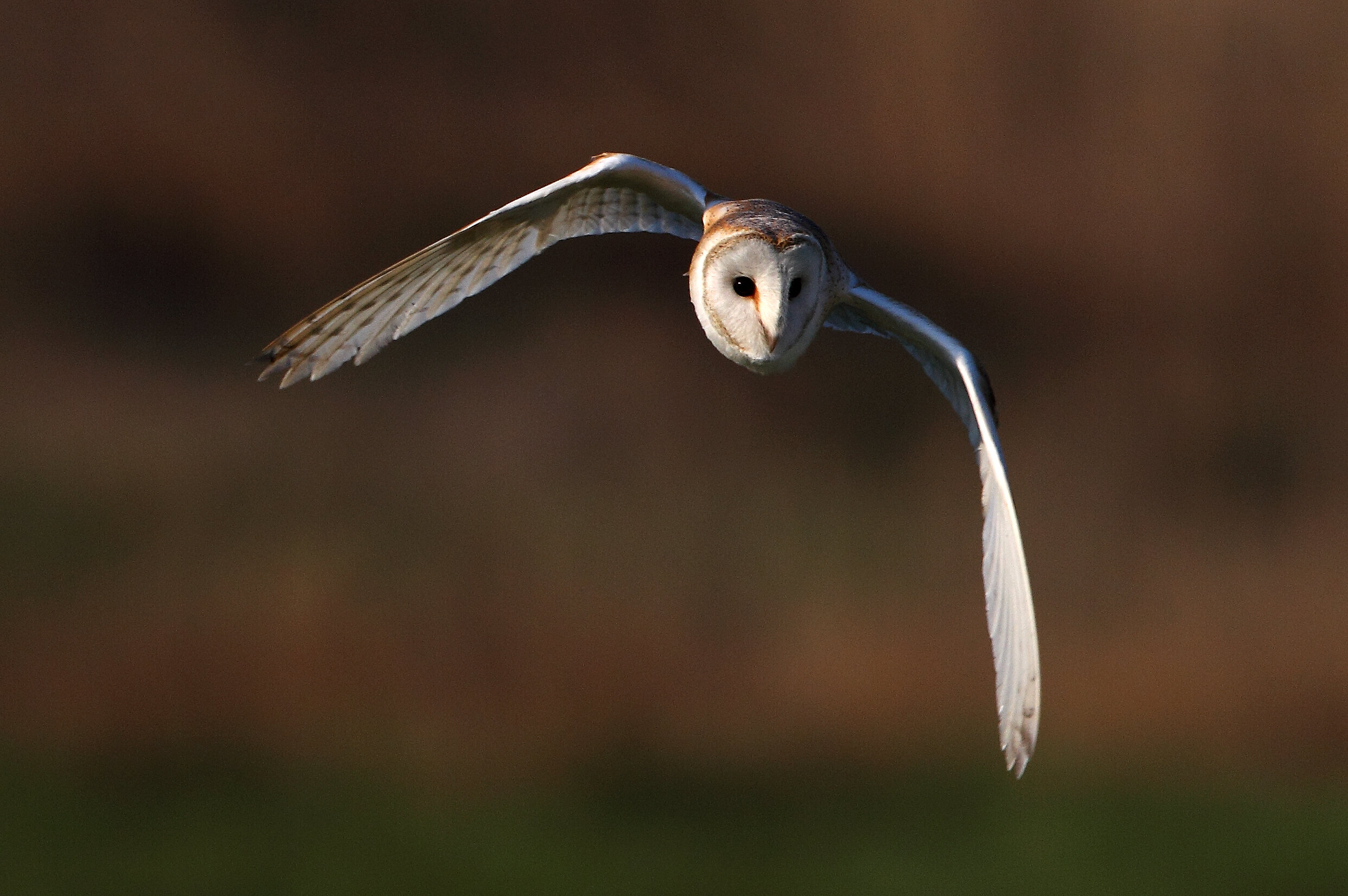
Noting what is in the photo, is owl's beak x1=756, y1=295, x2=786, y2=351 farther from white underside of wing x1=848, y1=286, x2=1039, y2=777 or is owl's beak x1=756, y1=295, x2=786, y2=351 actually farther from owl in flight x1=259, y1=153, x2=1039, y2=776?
white underside of wing x1=848, y1=286, x2=1039, y2=777

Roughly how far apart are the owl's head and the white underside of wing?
0.24 meters

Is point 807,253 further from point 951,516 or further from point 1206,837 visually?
point 1206,837

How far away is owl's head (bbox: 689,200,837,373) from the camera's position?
2229 millimetres

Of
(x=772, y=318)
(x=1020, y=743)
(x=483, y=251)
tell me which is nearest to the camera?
(x=1020, y=743)

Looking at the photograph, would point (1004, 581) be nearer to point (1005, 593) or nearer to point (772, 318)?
point (1005, 593)

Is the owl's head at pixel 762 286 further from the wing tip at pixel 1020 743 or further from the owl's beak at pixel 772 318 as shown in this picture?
the wing tip at pixel 1020 743

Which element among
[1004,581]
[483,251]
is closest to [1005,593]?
[1004,581]

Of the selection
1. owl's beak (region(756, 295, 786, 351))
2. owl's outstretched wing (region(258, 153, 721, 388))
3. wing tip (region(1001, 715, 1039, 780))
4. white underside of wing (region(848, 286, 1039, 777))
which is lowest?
wing tip (region(1001, 715, 1039, 780))

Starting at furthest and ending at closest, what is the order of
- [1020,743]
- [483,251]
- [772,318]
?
[483,251], [772,318], [1020,743]

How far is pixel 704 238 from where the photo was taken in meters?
2.37

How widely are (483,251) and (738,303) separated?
1.72 feet

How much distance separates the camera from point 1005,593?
2145 mm

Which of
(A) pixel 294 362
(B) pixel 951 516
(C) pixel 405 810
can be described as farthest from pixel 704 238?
(C) pixel 405 810

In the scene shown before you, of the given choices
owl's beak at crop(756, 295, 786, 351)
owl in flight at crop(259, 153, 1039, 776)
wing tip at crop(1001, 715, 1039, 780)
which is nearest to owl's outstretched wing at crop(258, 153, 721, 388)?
owl in flight at crop(259, 153, 1039, 776)
